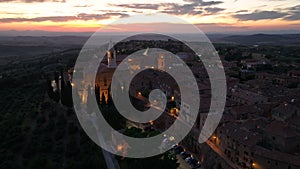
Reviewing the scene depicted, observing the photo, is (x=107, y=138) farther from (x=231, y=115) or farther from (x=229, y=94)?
(x=229, y=94)

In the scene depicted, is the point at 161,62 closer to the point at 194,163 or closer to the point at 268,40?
the point at 194,163

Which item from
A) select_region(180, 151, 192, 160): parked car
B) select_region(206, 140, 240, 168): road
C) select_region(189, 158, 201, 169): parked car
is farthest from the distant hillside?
select_region(189, 158, 201, 169): parked car

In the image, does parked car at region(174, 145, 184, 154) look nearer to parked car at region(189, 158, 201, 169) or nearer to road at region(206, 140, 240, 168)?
parked car at region(189, 158, 201, 169)

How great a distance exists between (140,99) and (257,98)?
9671mm

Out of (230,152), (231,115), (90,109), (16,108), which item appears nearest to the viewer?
(230,152)

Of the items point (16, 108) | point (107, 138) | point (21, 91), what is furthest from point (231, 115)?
point (21, 91)

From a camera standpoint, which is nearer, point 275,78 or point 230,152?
point 230,152

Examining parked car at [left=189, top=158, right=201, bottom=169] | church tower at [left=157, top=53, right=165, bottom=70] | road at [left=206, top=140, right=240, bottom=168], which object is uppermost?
church tower at [left=157, top=53, right=165, bottom=70]

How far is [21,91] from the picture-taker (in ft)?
91.2

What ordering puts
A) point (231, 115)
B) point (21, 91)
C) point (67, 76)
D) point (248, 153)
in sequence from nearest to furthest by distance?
1. point (248, 153)
2. point (231, 115)
3. point (21, 91)
4. point (67, 76)

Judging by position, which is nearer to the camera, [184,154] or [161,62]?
[184,154]

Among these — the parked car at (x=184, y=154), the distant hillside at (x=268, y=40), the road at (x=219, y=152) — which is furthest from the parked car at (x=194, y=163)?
the distant hillside at (x=268, y=40)

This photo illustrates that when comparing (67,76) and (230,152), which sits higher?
(67,76)

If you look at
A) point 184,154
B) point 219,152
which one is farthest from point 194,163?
point 219,152
